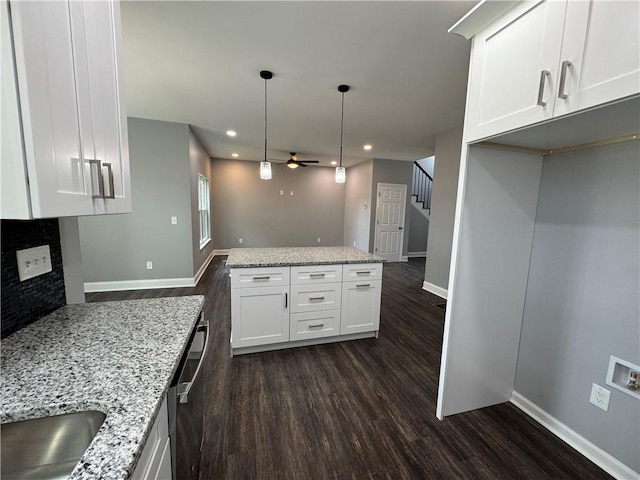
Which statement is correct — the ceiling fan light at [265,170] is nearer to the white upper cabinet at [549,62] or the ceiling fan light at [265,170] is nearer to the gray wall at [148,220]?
the gray wall at [148,220]

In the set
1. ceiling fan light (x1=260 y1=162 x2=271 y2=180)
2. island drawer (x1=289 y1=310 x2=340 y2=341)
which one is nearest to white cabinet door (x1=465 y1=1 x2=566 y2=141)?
island drawer (x1=289 y1=310 x2=340 y2=341)

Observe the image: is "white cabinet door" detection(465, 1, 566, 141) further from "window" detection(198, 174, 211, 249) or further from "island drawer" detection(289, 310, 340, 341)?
"window" detection(198, 174, 211, 249)

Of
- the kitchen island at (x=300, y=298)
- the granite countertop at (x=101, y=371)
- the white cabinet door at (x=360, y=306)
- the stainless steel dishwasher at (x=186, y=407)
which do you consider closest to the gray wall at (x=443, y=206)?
the white cabinet door at (x=360, y=306)

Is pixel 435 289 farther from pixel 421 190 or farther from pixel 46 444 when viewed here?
pixel 46 444

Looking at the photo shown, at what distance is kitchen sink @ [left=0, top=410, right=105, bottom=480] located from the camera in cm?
64

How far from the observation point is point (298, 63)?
228 cm

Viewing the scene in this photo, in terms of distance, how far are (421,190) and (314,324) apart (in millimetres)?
6378

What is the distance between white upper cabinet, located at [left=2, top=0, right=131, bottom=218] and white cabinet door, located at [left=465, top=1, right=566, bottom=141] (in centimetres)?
170

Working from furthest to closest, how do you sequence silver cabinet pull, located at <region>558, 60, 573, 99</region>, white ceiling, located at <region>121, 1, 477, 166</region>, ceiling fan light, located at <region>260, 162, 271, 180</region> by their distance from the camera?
1. ceiling fan light, located at <region>260, 162, 271, 180</region>
2. white ceiling, located at <region>121, 1, 477, 166</region>
3. silver cabinet pull, located at <region>558, 60, 573, 99</region>

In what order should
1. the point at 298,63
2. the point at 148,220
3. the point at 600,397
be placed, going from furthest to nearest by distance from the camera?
the point at 148,220, the point at 298,63, the point at 600,397

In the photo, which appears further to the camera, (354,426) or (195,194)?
(195,194)

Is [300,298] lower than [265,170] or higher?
lower

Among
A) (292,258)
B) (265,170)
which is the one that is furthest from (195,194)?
(292,258)

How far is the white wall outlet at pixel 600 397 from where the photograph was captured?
1.41 meters
